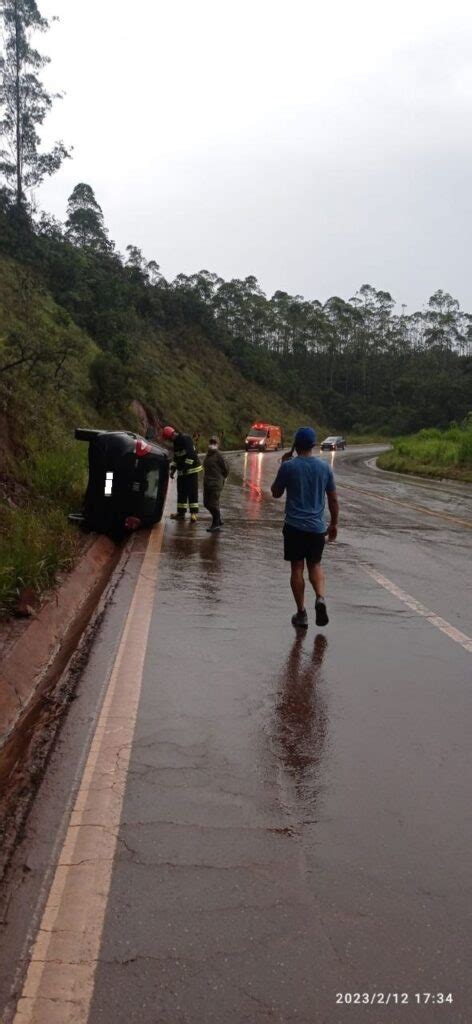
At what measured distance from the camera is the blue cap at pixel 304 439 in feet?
22.0

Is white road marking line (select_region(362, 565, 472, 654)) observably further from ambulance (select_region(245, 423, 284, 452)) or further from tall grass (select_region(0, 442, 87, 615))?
ambulance (select_region(245, 423, 284, 452))

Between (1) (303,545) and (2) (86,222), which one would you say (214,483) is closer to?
(1) (303,545)

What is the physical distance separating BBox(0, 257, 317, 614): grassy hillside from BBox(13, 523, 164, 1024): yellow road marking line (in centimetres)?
227

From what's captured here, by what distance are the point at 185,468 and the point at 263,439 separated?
1671 inches

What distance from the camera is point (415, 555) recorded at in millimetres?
10820

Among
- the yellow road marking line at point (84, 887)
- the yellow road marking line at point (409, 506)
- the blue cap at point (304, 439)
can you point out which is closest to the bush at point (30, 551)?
the yellow road marking line at point (84, 887)

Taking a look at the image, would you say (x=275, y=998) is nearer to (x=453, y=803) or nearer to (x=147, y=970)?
(x=147, y=970)

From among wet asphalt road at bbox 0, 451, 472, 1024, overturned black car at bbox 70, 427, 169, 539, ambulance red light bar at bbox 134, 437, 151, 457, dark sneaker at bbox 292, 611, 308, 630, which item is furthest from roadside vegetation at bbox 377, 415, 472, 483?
wet asphalt road at bbox 0, 451, 472, 1024

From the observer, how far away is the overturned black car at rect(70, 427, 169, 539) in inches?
411

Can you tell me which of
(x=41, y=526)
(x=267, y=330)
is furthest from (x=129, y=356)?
(x=267, y=330)

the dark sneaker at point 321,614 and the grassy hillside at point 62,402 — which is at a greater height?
the grassy hillside at point 62,402

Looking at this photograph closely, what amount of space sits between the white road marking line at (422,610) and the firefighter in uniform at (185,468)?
162 inches

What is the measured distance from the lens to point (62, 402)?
26891 millimetres

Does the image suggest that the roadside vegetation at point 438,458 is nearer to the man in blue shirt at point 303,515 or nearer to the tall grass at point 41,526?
the tall grass at point 41,526
